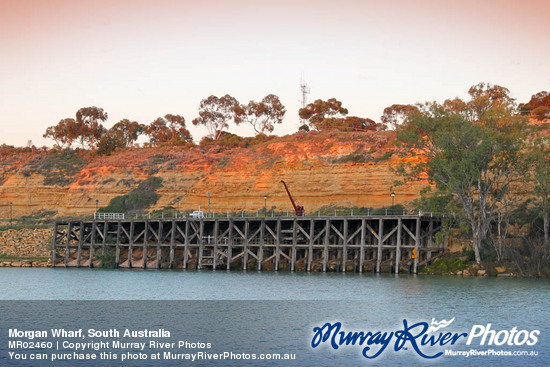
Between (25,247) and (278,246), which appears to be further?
(25,247)

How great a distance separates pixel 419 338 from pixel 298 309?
935 cm

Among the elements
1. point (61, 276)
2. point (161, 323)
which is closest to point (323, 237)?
point (61, 276)

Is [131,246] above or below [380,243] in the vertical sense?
below

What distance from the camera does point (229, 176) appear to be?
90.2 metres

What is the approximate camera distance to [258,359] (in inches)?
983

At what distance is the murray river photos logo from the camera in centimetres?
2691


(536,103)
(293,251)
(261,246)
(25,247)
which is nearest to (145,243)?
(261,246)

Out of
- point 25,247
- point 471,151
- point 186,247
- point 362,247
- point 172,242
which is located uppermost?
point 471,151

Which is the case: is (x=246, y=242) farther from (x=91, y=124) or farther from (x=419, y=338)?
(x=91, y=124)

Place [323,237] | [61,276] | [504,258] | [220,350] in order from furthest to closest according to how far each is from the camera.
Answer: [323,237]
[61,276]
[504,258]
[220,350]

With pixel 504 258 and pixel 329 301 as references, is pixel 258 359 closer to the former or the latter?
pixel 329 301

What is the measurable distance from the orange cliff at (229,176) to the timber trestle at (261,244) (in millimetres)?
12772

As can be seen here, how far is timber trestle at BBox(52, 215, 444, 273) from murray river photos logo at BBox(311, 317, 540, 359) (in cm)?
2647

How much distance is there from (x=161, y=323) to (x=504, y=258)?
1238 inches
